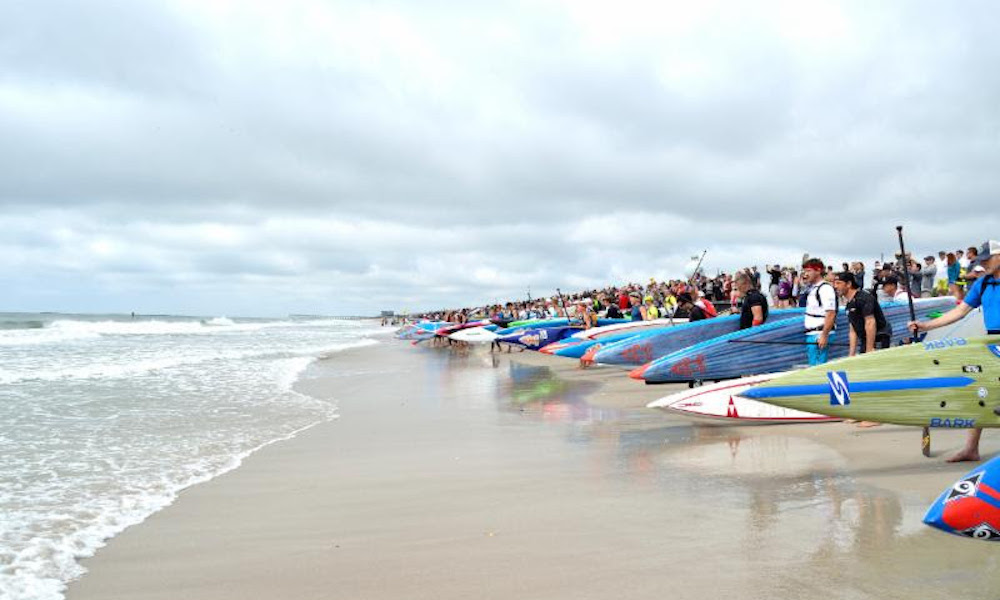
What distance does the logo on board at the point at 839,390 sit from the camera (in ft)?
18.2

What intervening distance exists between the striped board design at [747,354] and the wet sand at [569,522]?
1.82m

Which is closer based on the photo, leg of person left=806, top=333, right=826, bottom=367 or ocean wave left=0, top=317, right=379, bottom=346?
leg of person left=806, top=333, right=826, bottom=367

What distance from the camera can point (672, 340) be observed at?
11828 millimetres

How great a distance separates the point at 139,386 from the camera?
12.6 metres

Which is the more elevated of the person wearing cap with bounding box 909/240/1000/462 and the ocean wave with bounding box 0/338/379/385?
the person wearing cap with bounding box 909/240/1000/462

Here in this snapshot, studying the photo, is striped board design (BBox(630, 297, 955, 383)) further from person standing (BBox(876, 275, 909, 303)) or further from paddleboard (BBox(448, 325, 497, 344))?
paddleboard (BBox(448, 325, 497, 344))

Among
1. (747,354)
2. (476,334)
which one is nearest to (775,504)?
(747,354)

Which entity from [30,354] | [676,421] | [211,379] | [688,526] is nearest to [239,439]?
[676,421]

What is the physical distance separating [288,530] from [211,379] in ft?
34.9

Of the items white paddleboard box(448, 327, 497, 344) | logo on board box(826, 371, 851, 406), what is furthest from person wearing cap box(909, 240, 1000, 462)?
white paddleboard box(448, 327, 497, 344)

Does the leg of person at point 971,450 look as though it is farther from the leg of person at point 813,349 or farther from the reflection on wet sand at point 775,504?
the leg of person at point 813,349

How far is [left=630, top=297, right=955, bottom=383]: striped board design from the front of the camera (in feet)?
30.0

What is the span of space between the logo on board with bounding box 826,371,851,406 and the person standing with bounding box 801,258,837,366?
1772 mm

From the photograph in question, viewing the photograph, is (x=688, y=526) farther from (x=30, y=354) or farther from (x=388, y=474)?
(x=30, y=354)
